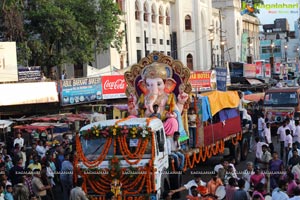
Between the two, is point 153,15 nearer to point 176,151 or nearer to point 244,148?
point 244,148

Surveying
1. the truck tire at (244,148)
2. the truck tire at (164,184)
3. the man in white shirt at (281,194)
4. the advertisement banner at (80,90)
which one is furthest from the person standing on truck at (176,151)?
the advertisement banner at (80,90)

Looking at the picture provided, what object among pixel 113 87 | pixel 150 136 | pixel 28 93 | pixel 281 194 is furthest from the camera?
pixel 113 87

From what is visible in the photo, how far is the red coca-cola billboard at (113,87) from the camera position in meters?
34.0

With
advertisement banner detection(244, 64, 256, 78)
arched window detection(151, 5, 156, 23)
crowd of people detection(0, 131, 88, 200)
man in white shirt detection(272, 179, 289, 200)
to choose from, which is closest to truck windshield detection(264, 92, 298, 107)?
crowd of people detection(0, 131, 88, 200)

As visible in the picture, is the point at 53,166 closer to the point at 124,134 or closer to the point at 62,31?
the point at 124,134

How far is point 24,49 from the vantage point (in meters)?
35.9

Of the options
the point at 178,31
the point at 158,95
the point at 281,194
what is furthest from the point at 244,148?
the point at 178,31

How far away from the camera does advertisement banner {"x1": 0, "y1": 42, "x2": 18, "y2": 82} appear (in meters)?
31.0

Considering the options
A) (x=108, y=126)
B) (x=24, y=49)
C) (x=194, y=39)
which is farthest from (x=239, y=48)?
(x=108, y=126)

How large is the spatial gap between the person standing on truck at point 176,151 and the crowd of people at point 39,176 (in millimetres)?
2719

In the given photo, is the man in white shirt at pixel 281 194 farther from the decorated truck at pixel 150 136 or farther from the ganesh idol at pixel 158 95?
the ganesh idol at pixel 158 95

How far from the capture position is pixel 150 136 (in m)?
14.1

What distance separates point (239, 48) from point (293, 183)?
235 feet

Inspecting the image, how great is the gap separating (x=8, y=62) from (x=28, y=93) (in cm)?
252
